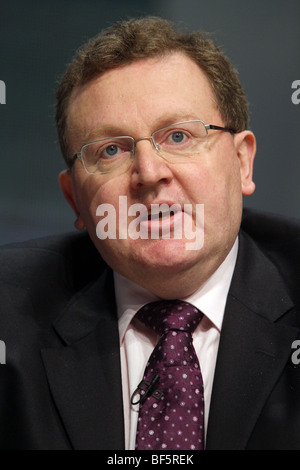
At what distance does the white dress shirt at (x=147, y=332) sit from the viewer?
159 cm

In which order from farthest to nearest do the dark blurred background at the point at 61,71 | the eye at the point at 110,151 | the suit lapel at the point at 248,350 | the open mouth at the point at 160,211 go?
1. the dark blurred background at the point at 61,71
2. the eye at the point at 110,151
3. the open mouth at the point at 160,211
4. the suit lapel at the point at 248,350

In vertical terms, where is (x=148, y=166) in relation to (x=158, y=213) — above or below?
above

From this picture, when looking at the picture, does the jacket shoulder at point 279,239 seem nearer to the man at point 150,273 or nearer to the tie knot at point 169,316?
the man at point 150,273

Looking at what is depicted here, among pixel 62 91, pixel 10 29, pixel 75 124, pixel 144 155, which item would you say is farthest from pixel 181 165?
pixel 10 29

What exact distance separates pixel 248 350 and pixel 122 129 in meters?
0.68

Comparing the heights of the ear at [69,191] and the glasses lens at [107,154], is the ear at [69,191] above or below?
below

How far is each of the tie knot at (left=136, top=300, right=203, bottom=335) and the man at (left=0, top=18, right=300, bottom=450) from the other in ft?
0.08

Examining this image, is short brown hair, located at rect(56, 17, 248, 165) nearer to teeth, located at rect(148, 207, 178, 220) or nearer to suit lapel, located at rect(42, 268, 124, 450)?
teeth, located at rect(148, 207, 178, 220)

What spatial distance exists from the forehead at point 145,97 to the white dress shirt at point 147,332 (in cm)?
46

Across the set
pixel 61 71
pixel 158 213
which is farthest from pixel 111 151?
pixel 61 71

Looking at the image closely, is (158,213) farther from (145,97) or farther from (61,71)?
(61,71)

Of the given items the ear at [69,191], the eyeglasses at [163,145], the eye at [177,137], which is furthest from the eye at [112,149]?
the ear at [69,191]

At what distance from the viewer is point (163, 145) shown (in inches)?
63.6
